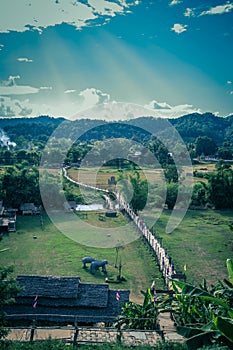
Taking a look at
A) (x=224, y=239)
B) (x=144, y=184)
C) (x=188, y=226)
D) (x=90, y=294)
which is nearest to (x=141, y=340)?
(x=90, y=294)

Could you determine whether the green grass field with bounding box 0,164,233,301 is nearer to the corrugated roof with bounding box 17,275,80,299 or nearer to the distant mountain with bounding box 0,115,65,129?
the corrugated roof with bounding box 17,275,80,299

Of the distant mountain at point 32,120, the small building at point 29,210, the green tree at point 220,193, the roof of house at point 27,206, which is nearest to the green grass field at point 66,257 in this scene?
the small building at point 29,210

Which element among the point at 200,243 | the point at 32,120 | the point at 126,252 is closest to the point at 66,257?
the point at 126,252

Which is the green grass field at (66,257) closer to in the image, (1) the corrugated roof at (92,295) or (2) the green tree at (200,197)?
(1) the corrugated roof at (92,295)

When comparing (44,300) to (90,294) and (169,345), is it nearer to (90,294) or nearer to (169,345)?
(90,294)

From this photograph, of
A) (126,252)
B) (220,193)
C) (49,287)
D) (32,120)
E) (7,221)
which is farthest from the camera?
(32,120)

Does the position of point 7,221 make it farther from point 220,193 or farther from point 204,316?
point 220,193

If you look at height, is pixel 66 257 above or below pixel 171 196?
below
